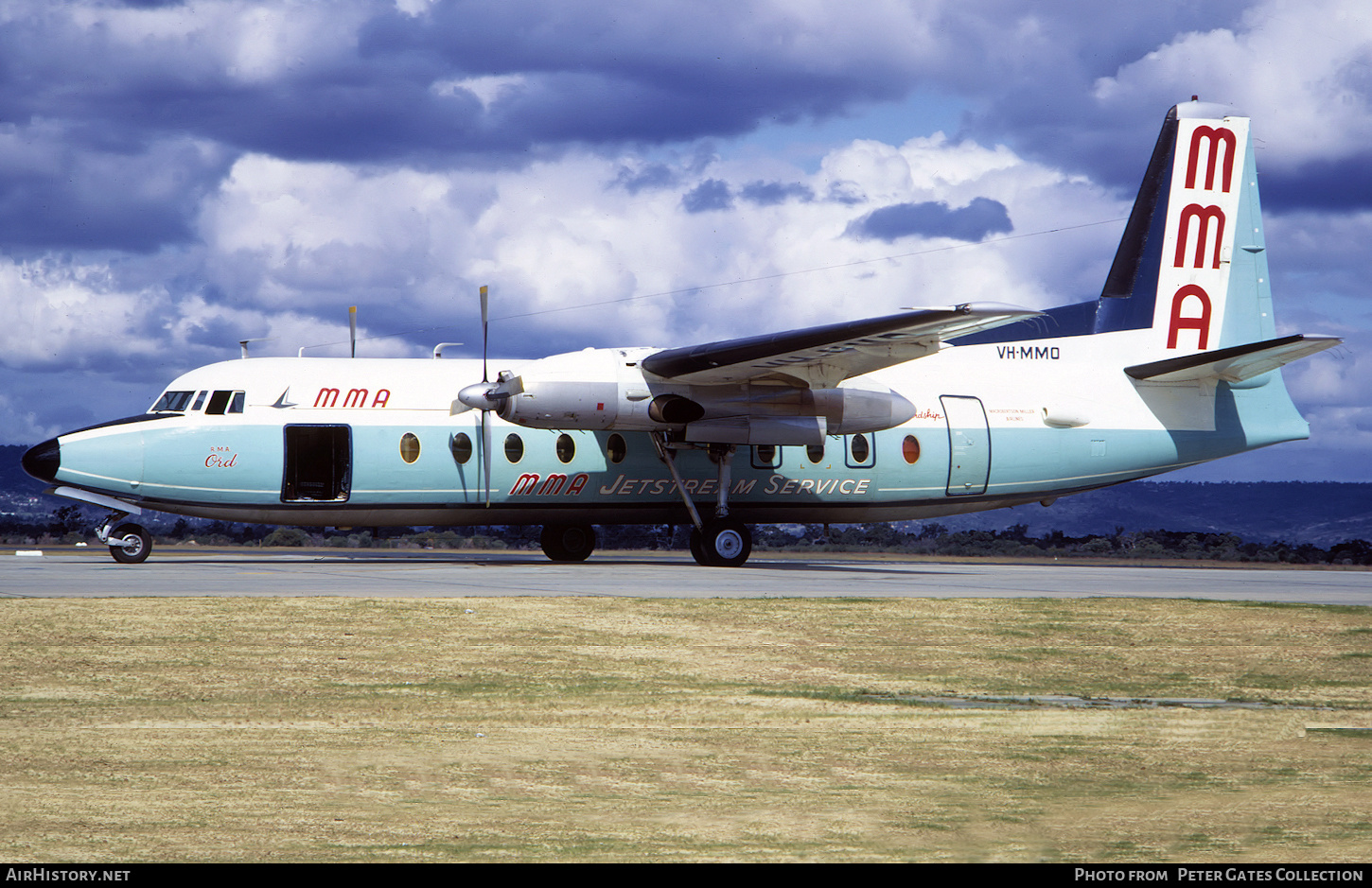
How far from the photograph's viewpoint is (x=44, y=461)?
2067 centimetres

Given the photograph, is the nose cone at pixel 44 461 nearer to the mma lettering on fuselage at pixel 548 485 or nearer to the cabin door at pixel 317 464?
the cabin door at pixel 317 464

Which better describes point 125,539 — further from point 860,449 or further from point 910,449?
point 910,449

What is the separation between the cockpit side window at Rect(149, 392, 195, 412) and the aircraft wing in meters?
7.80

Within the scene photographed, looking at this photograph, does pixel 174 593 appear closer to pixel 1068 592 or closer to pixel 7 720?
pixel 7 720

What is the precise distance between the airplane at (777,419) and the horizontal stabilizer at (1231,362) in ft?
0.18

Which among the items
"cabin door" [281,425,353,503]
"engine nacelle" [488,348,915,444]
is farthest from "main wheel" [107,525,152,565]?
"engine nacelle" [488,348,915,444]

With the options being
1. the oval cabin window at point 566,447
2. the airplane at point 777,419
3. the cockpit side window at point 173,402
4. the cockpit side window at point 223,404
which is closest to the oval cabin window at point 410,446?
the airplane at point 777,419

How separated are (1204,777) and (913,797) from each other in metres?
1.80

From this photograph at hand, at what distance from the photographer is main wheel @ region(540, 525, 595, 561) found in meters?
24.8

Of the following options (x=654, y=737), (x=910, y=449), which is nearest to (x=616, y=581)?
(x=910, y=449)

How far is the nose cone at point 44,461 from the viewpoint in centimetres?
2066

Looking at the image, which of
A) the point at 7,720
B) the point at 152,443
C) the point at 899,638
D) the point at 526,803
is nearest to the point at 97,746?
the point at 7,720

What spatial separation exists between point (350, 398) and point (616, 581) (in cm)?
664

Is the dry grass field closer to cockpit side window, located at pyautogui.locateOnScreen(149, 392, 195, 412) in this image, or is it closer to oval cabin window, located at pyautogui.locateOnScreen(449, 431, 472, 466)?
oval cabin window, located at pyautogui.locateOnScreen(449, 431, 472, 466)
